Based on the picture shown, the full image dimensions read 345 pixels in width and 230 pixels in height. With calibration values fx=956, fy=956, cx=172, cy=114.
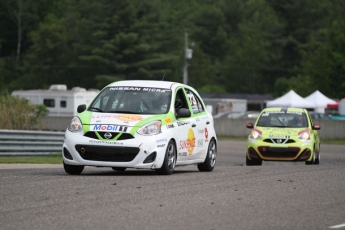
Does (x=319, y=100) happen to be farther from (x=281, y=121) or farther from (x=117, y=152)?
(x=117, y=152)

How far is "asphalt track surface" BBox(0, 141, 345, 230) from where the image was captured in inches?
372

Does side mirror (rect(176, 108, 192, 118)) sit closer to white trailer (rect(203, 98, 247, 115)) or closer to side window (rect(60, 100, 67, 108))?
side window (rect(60, 100, 67, 108))

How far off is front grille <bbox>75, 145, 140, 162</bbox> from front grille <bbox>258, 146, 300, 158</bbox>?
8.76 metres

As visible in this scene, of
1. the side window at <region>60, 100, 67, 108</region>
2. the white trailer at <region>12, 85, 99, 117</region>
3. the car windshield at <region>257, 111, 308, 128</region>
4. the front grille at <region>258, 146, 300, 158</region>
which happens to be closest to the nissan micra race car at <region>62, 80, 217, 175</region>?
the front grille at <region>258, 146, 300, 158</region>

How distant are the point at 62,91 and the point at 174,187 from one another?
40664 mm

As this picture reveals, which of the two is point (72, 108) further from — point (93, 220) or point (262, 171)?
point (93, 220)

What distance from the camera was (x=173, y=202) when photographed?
1099 cm

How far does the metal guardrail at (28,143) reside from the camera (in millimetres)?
23422

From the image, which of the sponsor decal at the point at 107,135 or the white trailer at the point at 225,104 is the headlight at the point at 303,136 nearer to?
the sponsor decal at the point at 107,135

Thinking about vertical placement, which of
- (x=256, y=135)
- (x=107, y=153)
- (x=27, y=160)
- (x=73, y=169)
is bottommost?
(x=27, y=160)

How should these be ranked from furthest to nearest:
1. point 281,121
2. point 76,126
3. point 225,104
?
point 225,104, point 281,121, point 76,126

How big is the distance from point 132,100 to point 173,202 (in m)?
4.82

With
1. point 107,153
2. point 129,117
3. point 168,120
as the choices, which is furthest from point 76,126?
point 168,120

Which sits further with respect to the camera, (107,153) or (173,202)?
(107,153)
